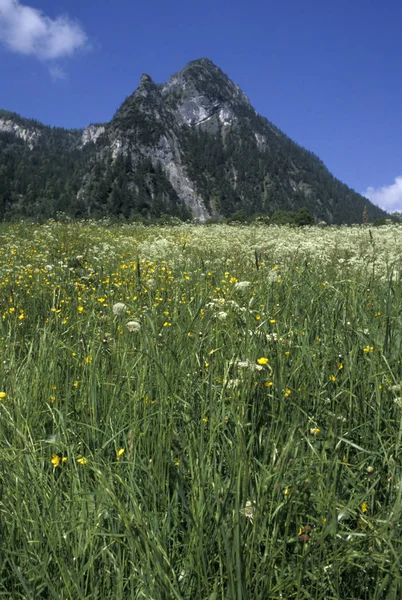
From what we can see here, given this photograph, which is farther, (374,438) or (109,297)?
(109,297)

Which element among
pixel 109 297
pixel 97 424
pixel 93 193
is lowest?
pixel 97 424

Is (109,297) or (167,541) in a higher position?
(109,297)

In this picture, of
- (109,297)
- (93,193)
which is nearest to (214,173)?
(93,193)

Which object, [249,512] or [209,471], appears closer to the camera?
[249,512]

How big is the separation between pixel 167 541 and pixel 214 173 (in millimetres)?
203050

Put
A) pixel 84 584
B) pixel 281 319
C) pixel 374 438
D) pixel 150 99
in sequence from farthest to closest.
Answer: pixel 150 99
pixel 281 319
pixel 374 438
pixel 84 584

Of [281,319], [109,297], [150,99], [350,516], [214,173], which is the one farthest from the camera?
[214,173]

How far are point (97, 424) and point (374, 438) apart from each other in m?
1.17

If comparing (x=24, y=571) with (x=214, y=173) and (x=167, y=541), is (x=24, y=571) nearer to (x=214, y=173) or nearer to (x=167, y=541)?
(x=167, y=541)

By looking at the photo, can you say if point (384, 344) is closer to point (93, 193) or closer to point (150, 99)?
point (93, 193)

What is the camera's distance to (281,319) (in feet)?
11.5

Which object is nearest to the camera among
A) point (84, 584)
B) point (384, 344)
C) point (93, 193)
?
point (84, 584)

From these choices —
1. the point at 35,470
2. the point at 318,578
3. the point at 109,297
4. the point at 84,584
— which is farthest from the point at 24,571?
the point at 109,297

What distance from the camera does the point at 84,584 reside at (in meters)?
1.56
